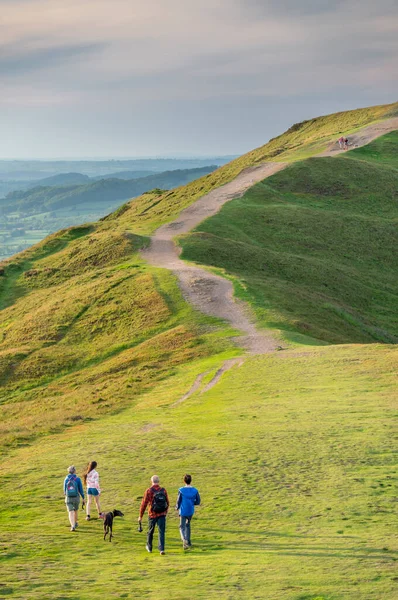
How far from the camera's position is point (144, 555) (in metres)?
19.8

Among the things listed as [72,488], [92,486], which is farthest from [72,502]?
[92,486]

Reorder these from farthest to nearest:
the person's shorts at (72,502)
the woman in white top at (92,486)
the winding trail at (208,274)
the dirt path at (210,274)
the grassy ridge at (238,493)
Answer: the dirt path at (210,274) < the winding trail at (208,274) < the woman in white top at (92,486) < the person's shorts at (72,502) < the grassy ridge at (238,493)

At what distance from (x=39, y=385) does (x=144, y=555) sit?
36203 mm

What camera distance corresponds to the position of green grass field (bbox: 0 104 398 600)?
18.3 m

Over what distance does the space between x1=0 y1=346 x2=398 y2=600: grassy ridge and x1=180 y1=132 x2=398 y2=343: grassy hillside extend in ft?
61.0

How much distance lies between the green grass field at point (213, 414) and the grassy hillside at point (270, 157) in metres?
11.0

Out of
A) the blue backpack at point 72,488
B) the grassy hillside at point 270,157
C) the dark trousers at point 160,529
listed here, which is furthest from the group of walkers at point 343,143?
the dark trousers at point 160,529

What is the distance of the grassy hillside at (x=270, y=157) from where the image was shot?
106m

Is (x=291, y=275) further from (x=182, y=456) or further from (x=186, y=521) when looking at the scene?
(x=186, y=521)

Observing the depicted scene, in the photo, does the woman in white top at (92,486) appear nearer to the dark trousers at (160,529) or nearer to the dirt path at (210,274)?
the dark trousers at (160,529)

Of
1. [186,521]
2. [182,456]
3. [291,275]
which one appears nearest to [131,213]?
[291,275]

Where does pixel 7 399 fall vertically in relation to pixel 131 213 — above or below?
below

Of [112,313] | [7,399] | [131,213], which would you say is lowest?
[7,399]

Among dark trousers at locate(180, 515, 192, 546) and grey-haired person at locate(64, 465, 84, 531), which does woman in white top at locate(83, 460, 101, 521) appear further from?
dark trousers at locate(180, 515, 192, 546)
